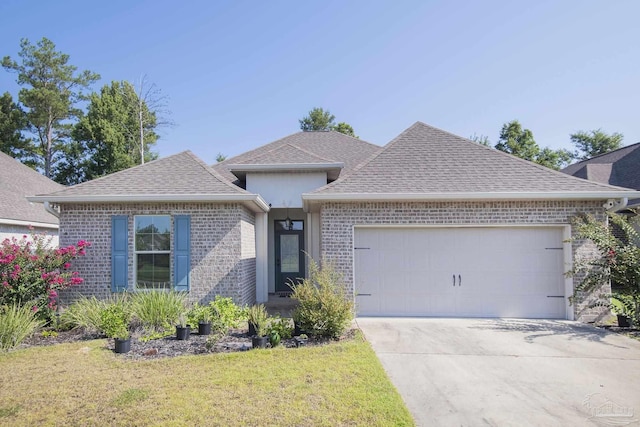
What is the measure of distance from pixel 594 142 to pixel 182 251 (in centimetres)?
4314

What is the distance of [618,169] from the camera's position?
16344 millimetres

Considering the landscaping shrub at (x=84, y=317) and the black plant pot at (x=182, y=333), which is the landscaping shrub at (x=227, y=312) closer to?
the black plant pot at (x=182, y=333)

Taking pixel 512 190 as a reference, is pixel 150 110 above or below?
above

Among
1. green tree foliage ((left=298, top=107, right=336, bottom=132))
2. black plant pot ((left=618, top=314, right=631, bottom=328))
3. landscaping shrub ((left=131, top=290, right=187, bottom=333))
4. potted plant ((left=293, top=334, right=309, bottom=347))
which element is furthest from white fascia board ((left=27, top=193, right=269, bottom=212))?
green tree foliage ((left=298, top=107, right=336, bottom=132))

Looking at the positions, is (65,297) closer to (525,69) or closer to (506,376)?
(506,376)

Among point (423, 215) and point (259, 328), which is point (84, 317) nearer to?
point (259, 328)

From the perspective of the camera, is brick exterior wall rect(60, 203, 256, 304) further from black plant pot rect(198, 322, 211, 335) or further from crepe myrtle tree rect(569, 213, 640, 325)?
crepe myrtle tree rect(569, 213, 640, 325)

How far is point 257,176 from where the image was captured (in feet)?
36.8

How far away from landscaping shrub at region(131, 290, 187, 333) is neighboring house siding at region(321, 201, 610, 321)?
11.1 feet

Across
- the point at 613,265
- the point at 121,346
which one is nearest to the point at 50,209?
the point at 121,346

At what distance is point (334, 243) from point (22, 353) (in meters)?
6.00

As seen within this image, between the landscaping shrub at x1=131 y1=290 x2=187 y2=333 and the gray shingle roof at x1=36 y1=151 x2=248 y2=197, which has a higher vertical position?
the gray shingle roof at x1=36 y1=151 x2=248 y2=197

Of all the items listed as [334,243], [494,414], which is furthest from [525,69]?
[494,414]

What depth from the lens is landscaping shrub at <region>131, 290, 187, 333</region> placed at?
712cm
